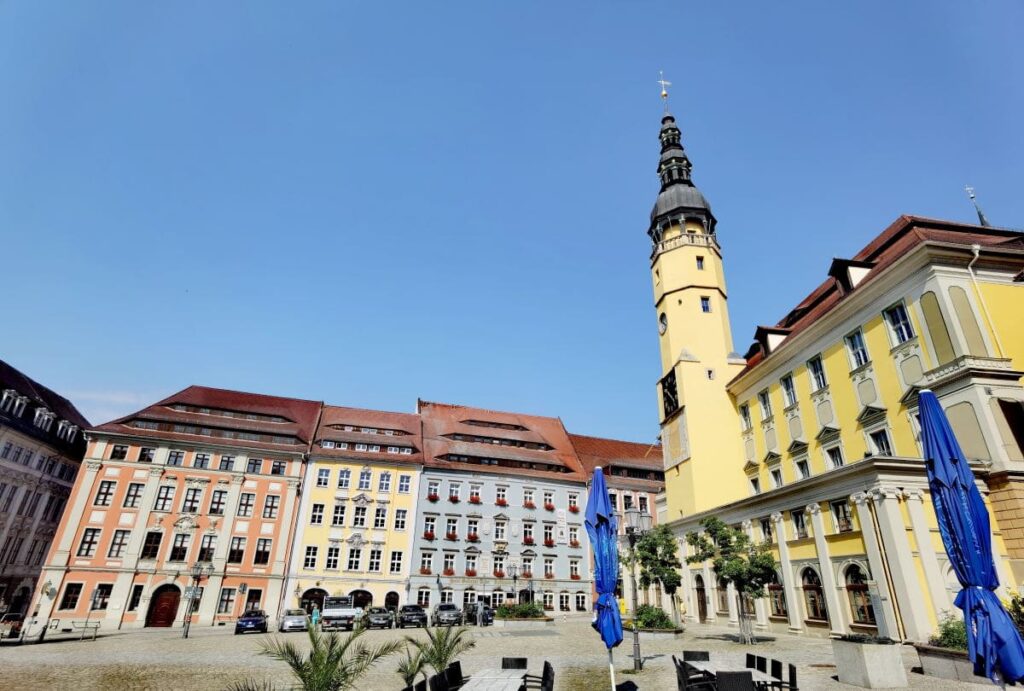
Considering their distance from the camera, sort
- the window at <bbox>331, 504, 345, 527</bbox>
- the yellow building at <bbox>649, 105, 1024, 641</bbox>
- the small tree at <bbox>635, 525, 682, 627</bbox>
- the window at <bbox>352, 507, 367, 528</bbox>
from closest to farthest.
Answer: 1. the yellow building at <bbox>649, 105, 1024, 641</bbox>
2. the small tree at <bbox>635, 525, 682, 627</bbox>
3. the window at <bbox>331, 504, 345, 527</bbox>
4. the window at <bbox>352, 507, 367, 528</bbox>

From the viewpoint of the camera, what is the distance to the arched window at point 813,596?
859 inches

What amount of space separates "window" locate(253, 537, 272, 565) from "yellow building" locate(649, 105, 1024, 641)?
100 feet

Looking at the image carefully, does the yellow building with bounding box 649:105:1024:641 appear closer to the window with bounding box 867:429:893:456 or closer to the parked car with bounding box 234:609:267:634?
the window with bounding box 867:429:893:456

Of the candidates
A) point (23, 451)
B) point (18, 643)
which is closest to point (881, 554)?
point (18, 643)

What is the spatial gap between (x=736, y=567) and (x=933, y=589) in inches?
250

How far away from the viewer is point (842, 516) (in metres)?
21.1

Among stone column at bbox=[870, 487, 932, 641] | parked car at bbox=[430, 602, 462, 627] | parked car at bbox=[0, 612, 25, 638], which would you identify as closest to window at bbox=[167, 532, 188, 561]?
parked car at bbox=[0, 612, 25, 638]

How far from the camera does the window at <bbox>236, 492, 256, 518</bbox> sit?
41188mm

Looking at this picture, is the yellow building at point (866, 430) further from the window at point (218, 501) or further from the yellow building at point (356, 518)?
the window at point (218, 501)

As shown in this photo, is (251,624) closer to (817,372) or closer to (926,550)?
(926,550)

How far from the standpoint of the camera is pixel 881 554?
61.1ft

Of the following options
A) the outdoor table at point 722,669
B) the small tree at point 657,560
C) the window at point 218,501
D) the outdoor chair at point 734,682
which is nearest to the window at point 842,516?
the small tree at point 657,560

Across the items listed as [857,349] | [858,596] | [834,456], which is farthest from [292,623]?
[857,349]

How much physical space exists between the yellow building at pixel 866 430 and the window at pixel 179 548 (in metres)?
35.9
